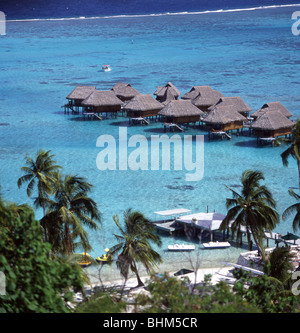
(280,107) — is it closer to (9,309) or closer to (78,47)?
(9,309)

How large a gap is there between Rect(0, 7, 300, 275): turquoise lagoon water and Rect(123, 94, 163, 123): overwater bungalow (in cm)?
79

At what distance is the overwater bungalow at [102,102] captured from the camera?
36750 mm

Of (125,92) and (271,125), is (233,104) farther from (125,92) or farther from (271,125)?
(125,92)

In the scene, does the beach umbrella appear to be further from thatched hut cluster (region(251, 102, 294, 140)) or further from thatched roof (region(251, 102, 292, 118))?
thatched roof (region(251, 102, 292, 118))

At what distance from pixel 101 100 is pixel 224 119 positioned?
828 cm

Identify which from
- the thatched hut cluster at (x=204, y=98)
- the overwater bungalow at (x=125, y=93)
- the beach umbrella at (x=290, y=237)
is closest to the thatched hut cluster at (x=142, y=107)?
the thatched hut cluster at (x=204, y=98)

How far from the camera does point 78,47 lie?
Answer: 8281 cm

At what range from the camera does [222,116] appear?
31703 mm

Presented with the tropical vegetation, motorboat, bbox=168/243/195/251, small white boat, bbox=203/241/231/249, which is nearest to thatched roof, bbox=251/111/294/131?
small white boat, bbox=203/241/231/249

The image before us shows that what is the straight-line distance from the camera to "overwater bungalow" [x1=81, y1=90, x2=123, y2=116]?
36750 millimetres

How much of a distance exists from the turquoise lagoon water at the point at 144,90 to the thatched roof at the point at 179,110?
894 millimetres

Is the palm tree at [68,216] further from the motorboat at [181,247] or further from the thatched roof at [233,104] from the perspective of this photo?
the thatched roof at [233,104]

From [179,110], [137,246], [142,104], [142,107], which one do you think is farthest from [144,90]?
[137,246]

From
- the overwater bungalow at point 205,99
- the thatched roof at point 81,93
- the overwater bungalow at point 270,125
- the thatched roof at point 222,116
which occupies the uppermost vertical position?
the thatched roof at point 81,93
